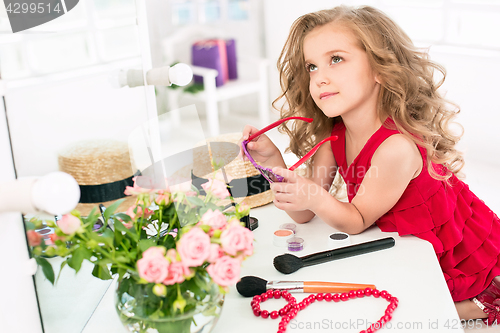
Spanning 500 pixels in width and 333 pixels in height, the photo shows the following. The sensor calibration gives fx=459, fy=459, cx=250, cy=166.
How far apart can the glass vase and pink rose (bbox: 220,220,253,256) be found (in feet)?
0.16

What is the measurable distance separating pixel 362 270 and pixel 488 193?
4.00 feet

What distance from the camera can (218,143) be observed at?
38.9 inches

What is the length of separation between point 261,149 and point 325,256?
0.34 m

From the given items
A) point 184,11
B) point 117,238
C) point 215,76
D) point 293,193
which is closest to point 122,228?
point 117,238

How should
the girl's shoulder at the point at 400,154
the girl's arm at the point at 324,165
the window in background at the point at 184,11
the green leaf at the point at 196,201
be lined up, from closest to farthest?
the green leaf at the point at 196,201, the girl's shoulder at the point at 400,154, the girl's arm at the point at 324,165, the window in background at the point at 184,11

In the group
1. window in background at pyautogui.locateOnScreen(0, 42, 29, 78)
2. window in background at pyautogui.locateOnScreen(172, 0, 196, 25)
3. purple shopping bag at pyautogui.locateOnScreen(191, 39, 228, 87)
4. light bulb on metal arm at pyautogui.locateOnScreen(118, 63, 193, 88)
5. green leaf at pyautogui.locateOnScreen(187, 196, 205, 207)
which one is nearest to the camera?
window in background at pyautogui.locateOnScreen(0, 42, 29, 78)

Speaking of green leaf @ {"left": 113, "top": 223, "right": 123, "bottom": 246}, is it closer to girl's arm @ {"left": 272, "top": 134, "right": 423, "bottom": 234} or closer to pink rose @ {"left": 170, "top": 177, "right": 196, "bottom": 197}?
pink rose @ {"left": 170, "top": 177, "right": 196, "bottom": 197}

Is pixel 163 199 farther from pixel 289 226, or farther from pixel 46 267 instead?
pixel 289 226

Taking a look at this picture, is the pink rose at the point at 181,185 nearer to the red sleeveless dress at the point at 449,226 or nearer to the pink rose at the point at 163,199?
the pink rose at the point at 163,199

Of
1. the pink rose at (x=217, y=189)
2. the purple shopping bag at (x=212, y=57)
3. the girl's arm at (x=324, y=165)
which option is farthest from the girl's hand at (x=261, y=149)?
the purple shopping bag at (x=212, y=57)

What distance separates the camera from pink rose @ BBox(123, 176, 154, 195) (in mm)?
592

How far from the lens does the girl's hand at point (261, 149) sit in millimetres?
975

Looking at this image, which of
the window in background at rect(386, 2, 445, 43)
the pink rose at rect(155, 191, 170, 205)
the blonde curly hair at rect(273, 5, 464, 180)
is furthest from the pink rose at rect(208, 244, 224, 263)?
the window in background at rect(386, 2, 445, 43)

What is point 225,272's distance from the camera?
48 cm
